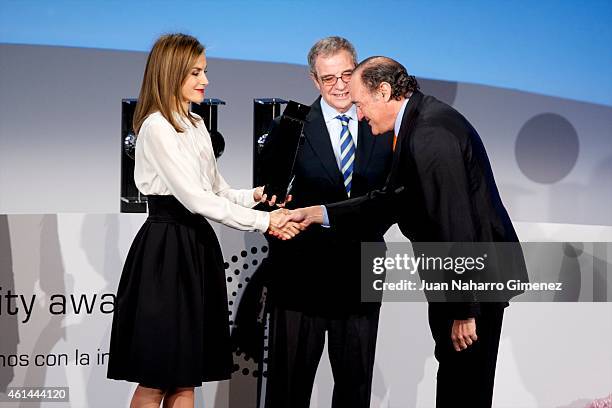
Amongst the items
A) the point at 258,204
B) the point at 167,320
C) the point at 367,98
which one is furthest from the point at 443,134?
the point at 167,320

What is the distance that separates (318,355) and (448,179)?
29.7 inches

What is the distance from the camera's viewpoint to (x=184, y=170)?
2549 mm

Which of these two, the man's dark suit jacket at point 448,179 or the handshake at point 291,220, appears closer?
the man's dark suit jacket at point 448,179

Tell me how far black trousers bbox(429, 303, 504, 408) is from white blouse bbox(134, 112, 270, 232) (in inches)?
26.3

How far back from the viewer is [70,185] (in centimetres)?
458

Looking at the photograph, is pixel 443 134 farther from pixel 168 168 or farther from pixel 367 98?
pixel 168 168

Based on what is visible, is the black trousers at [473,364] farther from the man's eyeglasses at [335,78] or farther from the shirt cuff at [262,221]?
the man's eyeglasses at [335,78]

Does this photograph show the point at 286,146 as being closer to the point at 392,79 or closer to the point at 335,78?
the point at 335,78

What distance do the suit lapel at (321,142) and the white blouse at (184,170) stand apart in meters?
0.26

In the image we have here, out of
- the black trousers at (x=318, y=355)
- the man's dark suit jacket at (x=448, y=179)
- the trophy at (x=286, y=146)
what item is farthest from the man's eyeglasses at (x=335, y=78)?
the black trousers at (x=318, y=355)

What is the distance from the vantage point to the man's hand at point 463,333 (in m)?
2.47

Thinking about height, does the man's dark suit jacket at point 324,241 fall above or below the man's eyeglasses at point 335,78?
below

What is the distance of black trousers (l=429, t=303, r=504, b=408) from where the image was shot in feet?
8.33

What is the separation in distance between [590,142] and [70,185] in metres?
2.73
